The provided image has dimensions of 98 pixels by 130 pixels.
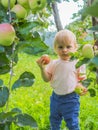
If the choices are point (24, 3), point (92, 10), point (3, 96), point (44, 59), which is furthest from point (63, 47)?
point (92, 10)

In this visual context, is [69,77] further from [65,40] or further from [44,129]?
[44,129]

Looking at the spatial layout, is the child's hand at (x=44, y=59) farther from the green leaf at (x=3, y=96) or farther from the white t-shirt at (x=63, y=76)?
the green leaf at (x=3, y=96)

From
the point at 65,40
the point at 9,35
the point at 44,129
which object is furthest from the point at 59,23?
the point at 44,129

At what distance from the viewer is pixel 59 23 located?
2277mm

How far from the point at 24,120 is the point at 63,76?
189cm

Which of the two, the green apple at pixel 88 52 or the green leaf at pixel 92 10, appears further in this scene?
the green apple at pixel 88 52

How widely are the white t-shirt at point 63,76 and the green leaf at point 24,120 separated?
186 cm

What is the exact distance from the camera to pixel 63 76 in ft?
9.96

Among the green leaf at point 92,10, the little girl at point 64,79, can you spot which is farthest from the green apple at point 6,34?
→ the little girl at point 64,79

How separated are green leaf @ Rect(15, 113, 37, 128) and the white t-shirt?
6.09 feet

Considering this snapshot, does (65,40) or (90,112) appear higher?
(65,40)

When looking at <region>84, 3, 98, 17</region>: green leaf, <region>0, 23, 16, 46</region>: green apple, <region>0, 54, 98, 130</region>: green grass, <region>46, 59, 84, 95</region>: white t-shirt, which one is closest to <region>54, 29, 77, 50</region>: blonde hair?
<region>46, 59, 84, 95</region>: white t-shirt

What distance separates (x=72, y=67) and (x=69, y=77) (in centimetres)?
8

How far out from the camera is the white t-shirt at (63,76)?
302 cm
